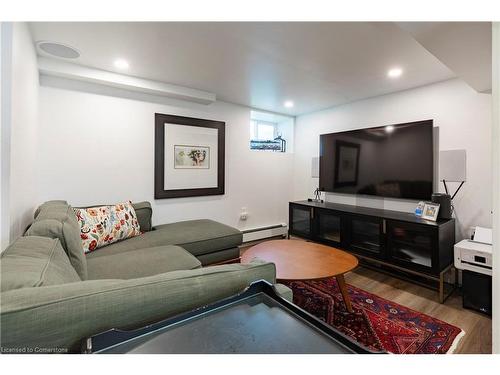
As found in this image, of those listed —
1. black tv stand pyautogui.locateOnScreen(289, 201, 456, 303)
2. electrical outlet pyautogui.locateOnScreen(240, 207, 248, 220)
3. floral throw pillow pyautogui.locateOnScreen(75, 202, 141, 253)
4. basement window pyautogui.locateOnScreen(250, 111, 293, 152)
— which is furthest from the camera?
basement window pyautogui.locateOnScreen(250, 111, 293, 152)

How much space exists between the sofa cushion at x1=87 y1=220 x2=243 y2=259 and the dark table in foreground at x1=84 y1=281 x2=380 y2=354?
1.60m

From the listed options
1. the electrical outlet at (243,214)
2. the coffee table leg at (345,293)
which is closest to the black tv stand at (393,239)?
the coffee table leg at (345,293)

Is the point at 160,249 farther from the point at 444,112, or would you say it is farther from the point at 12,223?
the point at 444,112

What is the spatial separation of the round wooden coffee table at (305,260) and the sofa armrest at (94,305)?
1017 millimetres

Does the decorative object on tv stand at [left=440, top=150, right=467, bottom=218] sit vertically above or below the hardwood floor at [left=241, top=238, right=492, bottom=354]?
above

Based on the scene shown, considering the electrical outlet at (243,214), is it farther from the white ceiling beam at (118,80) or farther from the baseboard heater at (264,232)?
the white ceiling beam at (118,80)

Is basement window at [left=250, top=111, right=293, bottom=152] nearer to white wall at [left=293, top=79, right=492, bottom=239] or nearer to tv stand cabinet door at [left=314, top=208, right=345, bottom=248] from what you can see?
white wall at [left=293, top=79, right=492, bottom=239]

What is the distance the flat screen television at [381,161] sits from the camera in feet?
8.80

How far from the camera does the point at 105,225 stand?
221 centimetres

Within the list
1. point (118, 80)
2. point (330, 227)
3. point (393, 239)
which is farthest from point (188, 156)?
point (393, 239)

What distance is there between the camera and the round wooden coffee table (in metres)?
1.79

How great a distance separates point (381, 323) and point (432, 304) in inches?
27.2

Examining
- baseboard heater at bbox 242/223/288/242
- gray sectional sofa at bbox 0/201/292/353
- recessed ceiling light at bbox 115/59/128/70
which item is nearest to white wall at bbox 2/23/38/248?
gray sectional sofa at bbox 0/201/292/353
